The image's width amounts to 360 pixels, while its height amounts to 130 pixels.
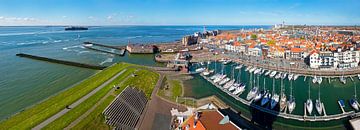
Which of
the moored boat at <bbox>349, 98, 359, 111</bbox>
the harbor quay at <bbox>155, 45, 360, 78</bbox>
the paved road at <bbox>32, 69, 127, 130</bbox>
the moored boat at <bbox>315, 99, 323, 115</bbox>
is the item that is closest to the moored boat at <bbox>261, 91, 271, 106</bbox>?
the moored boat at <bbox>315, 99, 323, 115</bbox>

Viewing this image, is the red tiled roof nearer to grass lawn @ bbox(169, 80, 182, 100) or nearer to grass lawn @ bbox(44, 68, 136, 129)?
grass lawn @ bbox(44, 68, 136, 129)

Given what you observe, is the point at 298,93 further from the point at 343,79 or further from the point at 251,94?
the point at 343,79

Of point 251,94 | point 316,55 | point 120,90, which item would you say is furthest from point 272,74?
point 120,90

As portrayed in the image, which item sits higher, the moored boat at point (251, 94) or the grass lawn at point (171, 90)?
the grass lawn at point (171, 90)

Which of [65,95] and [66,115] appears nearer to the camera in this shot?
[66,115]

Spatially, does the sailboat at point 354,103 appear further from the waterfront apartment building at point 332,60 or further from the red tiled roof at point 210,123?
the red tiled roof at point 210,123

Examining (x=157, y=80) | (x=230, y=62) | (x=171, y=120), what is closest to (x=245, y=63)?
(x=230, y=62)

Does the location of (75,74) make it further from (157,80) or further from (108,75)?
(157,80)

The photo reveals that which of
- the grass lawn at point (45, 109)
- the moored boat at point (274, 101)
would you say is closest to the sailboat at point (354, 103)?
the moored boat at point (274, 101)
